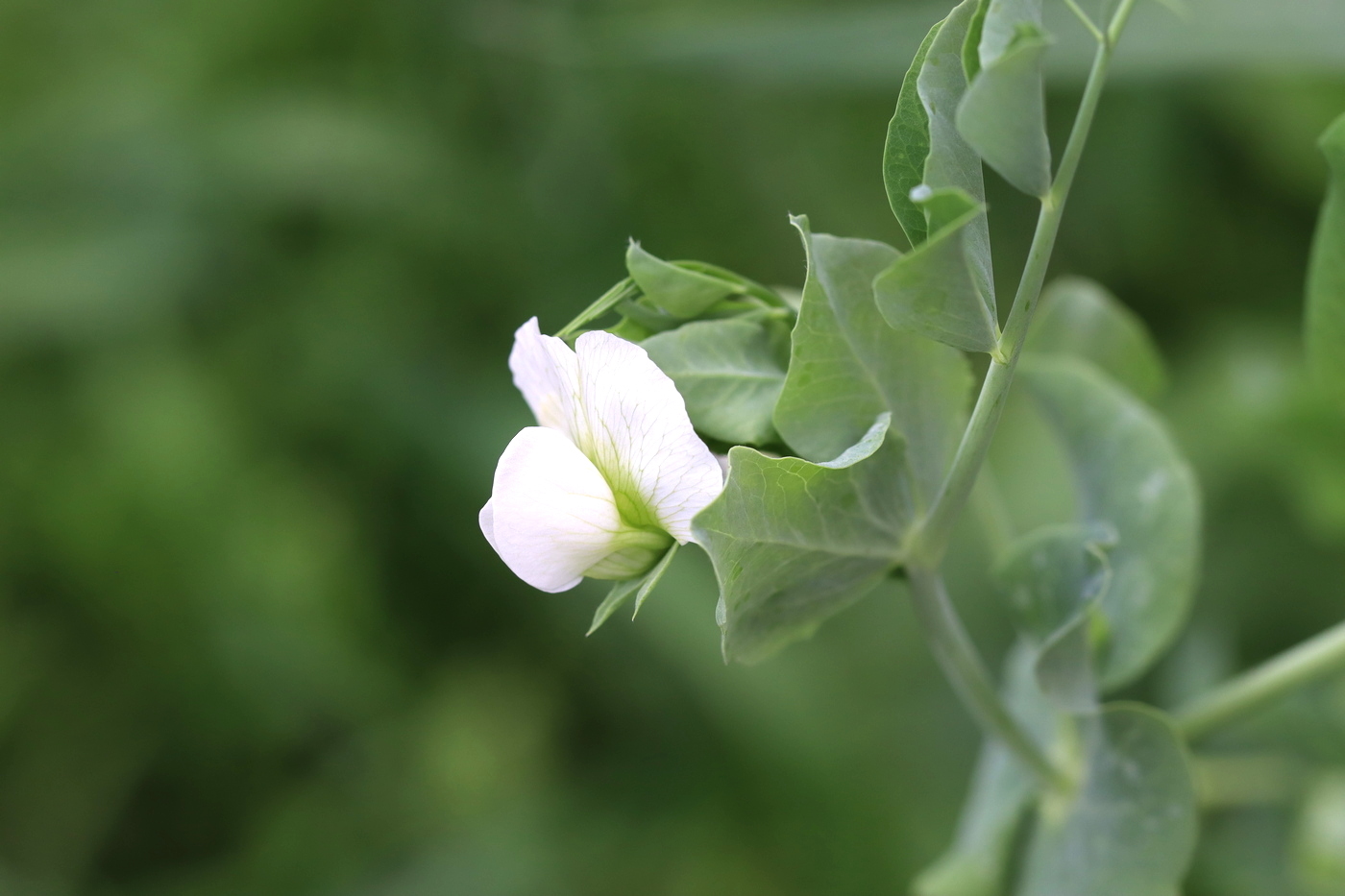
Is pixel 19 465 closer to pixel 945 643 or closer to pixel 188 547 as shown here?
pixel 188 547

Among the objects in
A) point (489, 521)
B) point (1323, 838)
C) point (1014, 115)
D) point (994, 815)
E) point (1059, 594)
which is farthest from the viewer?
point (1323, 838)

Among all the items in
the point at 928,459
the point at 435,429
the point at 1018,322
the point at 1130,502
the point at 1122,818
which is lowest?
the point at 435,429


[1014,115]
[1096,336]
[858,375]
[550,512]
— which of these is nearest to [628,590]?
[550,512]

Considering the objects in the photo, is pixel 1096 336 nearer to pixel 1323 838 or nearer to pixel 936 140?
pixel 936 140

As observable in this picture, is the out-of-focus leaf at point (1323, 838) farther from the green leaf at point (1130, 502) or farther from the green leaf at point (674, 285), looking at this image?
the green leaf at point (674, 285)

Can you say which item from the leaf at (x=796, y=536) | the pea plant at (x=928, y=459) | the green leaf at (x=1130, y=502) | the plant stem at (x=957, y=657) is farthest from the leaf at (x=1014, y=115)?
the green leaf at (x=1130, y=502)

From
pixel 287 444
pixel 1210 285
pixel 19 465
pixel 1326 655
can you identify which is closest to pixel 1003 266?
pixel 1210 285

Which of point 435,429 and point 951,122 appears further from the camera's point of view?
point 435,429
